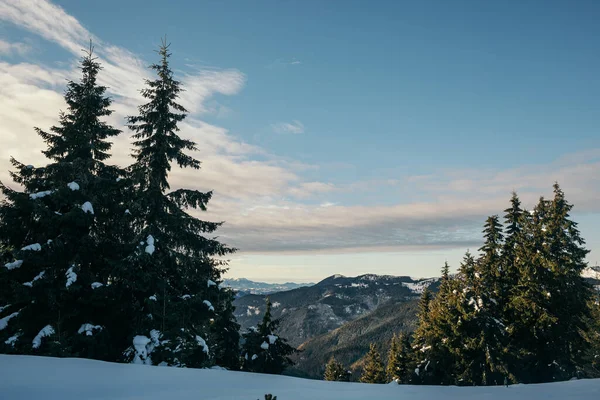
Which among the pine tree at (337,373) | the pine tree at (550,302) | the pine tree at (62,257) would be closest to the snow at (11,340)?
the pine tree at (62,257)

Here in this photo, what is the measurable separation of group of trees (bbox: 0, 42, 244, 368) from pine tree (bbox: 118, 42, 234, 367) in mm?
48

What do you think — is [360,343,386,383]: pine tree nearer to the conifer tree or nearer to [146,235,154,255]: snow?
the conifer tree

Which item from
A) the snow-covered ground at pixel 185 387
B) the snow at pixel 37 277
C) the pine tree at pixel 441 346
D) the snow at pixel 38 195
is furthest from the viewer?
the pine tree at pixel 441 346

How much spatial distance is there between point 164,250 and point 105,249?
237 centimetres

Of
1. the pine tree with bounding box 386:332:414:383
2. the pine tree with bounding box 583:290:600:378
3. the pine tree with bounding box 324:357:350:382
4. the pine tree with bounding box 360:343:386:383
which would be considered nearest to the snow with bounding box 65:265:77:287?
the pine tree with bounding box 386:332:414:383

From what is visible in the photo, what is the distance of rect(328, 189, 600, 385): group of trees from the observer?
968 inches

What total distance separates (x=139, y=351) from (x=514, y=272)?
26434 millimetres

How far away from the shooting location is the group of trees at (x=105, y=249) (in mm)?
12617

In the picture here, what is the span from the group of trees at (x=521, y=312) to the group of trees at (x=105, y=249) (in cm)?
1768

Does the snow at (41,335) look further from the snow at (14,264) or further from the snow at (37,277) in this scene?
the snow at (14,264)

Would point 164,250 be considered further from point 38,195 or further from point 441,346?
point 441,346

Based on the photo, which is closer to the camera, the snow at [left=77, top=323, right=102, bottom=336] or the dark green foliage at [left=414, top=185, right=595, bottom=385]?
the snow at [left=77, top=323, right=102, bottom=336]

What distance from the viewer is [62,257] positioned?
1330cm

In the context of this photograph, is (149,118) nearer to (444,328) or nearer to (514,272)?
(444,328)
